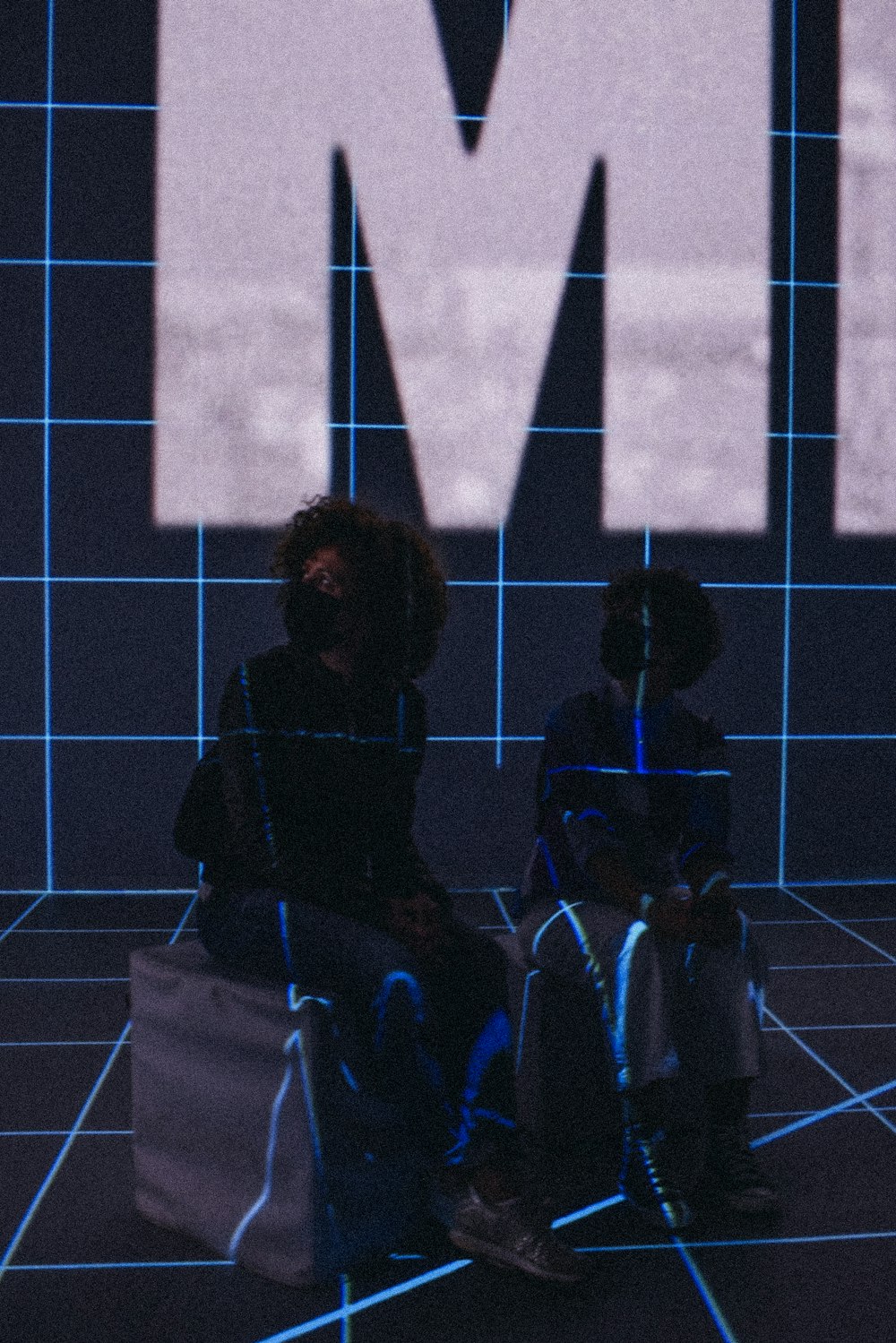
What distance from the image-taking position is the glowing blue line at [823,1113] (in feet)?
6.68

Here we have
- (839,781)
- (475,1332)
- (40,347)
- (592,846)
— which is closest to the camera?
(475,1332)

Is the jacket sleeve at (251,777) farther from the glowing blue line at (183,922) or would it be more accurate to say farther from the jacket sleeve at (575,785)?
the glowing blue line at (183,922)

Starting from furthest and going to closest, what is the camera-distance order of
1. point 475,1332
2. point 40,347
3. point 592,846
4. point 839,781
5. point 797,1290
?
point 839,781, point 40,347, point 592,846, point 797,1290, point 475,1332

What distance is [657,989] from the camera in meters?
1.72

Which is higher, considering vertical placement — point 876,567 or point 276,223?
point 276,223

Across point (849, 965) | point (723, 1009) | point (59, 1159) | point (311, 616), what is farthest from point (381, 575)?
point (849, 965)

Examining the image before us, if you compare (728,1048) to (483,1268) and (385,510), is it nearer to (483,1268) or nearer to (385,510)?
(483,1268)

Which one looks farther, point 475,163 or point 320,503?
point 475,163

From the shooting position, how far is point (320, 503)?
191cm

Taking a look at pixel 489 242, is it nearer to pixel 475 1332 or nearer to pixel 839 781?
pixel 839 781

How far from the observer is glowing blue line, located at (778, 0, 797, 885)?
380 cm

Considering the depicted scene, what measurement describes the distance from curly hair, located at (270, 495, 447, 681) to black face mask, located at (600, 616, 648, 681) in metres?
0.30

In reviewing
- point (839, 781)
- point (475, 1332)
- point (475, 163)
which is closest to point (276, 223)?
point (475, 163)

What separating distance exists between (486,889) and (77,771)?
1.34 meters
